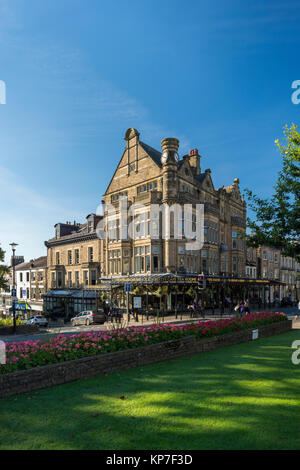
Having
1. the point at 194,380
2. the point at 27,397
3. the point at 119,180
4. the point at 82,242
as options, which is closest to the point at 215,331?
the point at 194,380

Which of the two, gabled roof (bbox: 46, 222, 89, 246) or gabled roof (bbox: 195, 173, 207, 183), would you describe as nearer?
gabled roof (bbox: 195, 173, 207, 183)

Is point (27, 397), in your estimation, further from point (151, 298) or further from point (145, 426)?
point (151, 298)

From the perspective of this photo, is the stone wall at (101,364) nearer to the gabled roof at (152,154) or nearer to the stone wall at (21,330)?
the stone wall at (21,330)

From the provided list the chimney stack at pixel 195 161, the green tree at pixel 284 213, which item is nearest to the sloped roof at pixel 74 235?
the chimney stack at pixel 195 161

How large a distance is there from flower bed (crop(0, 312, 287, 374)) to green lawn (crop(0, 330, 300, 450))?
2.88 ft

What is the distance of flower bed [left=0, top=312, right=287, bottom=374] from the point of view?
8.62 m

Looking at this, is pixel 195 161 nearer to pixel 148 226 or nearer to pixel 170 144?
pixel 170 144

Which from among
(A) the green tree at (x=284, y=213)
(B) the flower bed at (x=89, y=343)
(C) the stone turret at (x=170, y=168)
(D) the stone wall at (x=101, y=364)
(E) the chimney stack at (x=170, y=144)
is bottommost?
(D) the stone wall at (x=101, y=364)

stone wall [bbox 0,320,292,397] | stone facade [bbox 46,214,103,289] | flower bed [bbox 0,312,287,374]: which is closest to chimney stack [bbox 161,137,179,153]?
stone facade [bbox 46,214,103,289]

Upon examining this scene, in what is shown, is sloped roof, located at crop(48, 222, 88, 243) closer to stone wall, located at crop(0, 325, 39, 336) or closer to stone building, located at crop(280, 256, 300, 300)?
stone wall, located at crop(0, 325, 39, 336)

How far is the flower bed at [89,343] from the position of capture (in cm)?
862

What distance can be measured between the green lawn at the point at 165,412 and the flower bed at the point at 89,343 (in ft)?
2.88

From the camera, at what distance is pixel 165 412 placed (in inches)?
251
